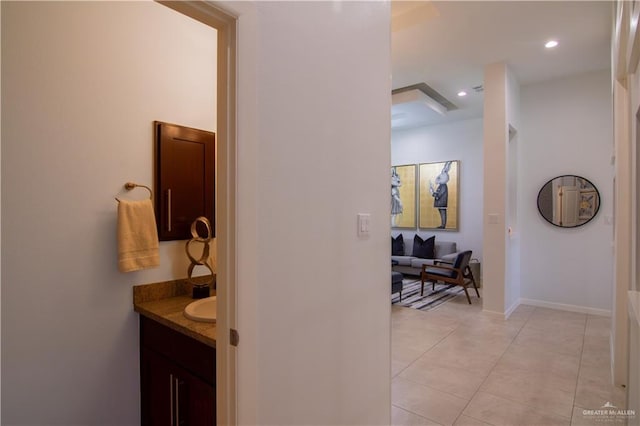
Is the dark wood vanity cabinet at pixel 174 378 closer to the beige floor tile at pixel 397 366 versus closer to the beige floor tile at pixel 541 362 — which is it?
the beige floor tile at pixel 397 366

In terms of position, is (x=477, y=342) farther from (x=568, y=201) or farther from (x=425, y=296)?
(x=568, y=201)

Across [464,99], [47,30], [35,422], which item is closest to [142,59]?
[47,30]

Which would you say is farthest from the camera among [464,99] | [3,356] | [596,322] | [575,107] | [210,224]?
[464,99]

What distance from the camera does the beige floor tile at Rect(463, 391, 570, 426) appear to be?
2064 millimetres

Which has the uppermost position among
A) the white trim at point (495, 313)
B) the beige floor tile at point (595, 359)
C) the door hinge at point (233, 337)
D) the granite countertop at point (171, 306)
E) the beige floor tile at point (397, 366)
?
the door hinge at point (233, 337)

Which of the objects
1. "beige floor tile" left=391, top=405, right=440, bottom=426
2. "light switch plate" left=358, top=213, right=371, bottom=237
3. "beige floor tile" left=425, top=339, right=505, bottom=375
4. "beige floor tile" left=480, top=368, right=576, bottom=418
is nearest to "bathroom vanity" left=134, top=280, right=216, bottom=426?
"light switch plate" left=358, top=213, right=371, bottom=237

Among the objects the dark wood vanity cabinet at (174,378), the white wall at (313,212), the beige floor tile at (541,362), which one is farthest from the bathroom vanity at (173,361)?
the beige floor tile at (541,362)

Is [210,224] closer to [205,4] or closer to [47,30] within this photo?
[47,30]

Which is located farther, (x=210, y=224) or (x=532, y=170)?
(x=532, y=170)

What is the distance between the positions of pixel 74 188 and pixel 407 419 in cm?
233

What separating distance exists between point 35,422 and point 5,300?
56 cm

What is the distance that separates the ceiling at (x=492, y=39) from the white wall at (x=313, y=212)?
5.74 feet

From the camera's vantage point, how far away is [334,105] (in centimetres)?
146

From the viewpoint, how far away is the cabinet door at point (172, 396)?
4.49 feet
